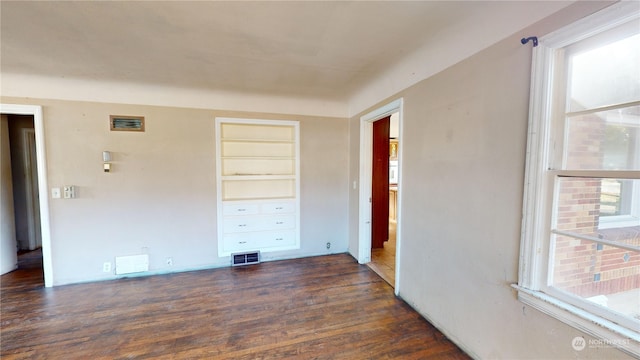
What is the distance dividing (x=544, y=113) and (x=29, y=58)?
4172mm

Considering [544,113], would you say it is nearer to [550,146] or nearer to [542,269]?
[550,146]

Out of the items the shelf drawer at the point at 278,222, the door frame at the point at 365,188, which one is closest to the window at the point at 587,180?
the door frame at the point at 365,188

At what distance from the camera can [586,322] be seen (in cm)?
121

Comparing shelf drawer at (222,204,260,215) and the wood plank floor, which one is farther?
shelf drawer at (222,204,260,215)

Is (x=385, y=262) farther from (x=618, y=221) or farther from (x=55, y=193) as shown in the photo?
(x=55, y=193)

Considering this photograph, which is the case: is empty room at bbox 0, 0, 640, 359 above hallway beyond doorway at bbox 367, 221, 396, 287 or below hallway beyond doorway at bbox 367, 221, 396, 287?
above

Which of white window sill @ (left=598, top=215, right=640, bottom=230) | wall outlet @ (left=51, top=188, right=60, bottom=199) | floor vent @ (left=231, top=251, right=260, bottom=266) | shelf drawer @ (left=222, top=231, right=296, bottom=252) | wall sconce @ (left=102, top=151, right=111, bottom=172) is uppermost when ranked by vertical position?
wall sconce @ (left=102, top=151, right=111, bottom=172)

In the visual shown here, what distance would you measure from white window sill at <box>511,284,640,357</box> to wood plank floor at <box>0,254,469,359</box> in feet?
2.68

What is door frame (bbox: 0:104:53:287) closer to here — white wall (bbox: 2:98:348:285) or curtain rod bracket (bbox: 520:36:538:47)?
white wall (bbox: 2:98:348:285)

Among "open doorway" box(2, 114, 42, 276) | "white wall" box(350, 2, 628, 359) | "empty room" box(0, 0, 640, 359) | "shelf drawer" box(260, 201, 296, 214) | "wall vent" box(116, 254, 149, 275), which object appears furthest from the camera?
"open doorway" box(2, 114, 42, 276)

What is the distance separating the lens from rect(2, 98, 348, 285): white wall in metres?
3.02

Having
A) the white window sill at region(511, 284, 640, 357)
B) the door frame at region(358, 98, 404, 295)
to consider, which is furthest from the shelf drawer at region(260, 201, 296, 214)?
the white window sill at region(511, 284, 640, 357)

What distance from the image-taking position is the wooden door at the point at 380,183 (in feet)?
13.7

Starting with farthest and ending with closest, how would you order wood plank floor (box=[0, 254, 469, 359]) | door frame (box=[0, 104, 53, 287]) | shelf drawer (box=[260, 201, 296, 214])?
1. shelf drawer (box=[260, 201, 296, 214])
2. door frame (box=[0, 104, 53, 287])
3. wood plank floor (box=[0, 254, 469, 359])
